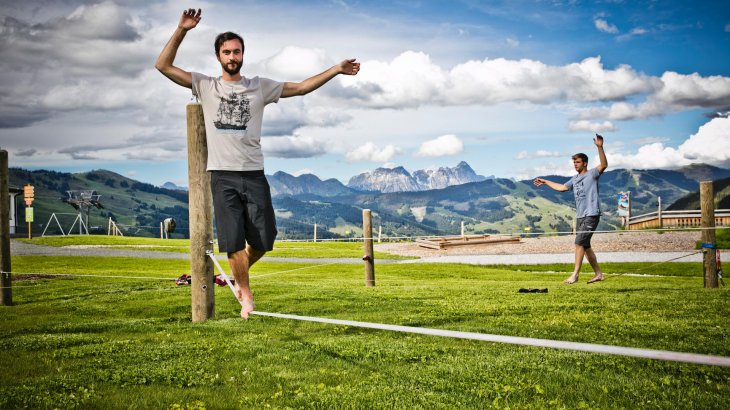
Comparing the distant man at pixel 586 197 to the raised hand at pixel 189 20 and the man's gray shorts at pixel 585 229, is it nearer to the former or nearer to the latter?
the man's gray shorts at pixel 585 229

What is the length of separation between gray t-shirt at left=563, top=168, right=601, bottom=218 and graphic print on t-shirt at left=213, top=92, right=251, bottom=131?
10.3m

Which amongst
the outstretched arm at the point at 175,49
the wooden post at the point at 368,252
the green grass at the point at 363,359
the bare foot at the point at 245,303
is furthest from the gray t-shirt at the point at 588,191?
the outstretched arm at the point at 175,49

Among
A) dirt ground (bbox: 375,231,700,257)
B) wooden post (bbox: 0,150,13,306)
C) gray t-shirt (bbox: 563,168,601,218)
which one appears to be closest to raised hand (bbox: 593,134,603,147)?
gray t-shirt (bbox: 563,168,601,218)

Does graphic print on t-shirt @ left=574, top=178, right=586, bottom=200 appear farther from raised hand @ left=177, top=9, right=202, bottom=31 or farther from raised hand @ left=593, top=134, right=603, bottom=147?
raised hand @ left=177, top=9, right=202, bottom=31

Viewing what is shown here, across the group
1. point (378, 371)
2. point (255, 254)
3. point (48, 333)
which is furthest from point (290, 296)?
point (378, 371)

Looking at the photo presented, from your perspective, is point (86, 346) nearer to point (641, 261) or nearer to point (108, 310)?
point (108, 310)

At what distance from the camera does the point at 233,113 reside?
7387 mm

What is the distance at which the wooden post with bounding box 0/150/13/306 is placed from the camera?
12.2 meters

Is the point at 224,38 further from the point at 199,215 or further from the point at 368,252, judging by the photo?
the point at 368,252

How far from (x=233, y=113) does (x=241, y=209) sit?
1267 mm

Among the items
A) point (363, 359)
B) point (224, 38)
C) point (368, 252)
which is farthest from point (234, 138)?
point (368, 252)

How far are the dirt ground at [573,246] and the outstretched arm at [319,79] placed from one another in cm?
3264

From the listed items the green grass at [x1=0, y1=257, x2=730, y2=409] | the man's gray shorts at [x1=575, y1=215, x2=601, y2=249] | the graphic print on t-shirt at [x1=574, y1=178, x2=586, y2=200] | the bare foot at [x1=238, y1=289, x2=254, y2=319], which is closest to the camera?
the green grass at [x1=0, y1=257, x2=730, y2=409]

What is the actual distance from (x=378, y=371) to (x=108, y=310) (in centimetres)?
757
